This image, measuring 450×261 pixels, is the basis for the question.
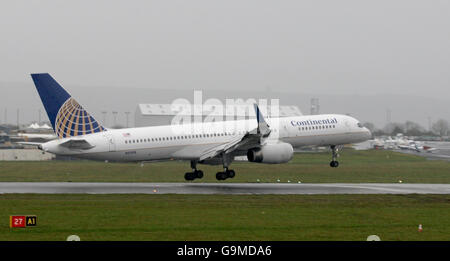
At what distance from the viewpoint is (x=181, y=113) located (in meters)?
109

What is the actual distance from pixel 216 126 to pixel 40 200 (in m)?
20.4

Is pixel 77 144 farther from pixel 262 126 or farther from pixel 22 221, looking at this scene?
pixel 22 221

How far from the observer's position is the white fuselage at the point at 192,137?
1908 inches

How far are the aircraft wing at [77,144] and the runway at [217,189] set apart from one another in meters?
2.73

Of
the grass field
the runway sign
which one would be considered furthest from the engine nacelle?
the runway sign

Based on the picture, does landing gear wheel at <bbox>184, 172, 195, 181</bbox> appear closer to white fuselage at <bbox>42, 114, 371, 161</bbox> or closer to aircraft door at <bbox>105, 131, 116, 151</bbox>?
white fuselage at <bbox>42, 114, 371, 161</bbox>

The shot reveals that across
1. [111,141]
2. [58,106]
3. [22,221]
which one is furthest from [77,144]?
[22,221]

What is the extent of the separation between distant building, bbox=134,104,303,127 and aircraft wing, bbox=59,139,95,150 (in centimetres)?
5141

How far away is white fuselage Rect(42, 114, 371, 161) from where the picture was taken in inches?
1908

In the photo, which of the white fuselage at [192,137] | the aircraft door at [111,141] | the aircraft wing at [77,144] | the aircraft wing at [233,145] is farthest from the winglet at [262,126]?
the aircraft wing at [77,144]

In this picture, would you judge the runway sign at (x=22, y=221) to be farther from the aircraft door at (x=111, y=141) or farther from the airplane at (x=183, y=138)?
the aircraft door at (x=111, y=141)
